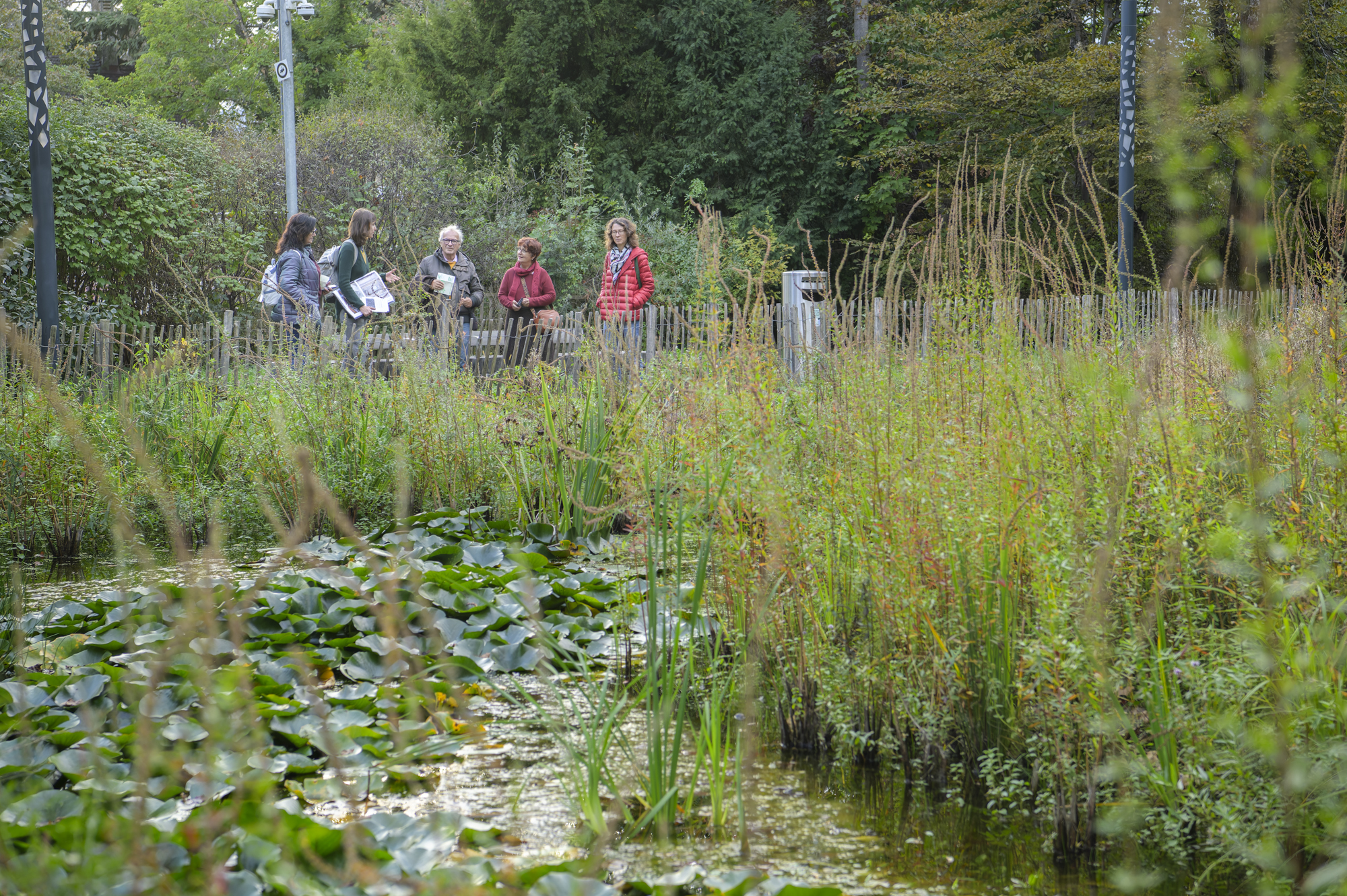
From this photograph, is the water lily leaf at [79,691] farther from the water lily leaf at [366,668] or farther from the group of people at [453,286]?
the group of people at [453,286]

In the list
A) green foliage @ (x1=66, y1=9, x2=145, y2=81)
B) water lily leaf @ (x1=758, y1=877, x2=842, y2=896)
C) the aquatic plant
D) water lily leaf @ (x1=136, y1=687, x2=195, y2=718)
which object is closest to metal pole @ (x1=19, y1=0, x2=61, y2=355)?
the aquatic plant

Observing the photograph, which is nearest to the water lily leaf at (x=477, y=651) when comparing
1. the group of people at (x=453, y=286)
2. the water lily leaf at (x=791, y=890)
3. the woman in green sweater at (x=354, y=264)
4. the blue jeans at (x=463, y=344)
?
the water lily leaf at (x=791, y=890)

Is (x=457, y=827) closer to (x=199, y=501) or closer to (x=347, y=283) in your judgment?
(x=199, y=501)

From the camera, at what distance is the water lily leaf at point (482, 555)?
465cm

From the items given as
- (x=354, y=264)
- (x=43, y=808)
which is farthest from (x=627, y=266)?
(x=43, y=808)

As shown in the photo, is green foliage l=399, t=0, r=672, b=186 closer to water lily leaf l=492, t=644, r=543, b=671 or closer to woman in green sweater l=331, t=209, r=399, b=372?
woman in green sweater l=331, t=209, r=399, b=372

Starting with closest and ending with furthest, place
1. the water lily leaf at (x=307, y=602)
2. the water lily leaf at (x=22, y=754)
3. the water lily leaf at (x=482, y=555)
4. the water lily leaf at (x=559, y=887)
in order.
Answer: the water lily leaf at (x=559, y=887)
the water lily leaf at (x=22, y=754)
the water lily leaf at (x=307, y=602)
the water lily leaf at (x=482, y=555)

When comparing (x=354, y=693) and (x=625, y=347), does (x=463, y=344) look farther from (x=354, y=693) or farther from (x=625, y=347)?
(x=354, y=693)

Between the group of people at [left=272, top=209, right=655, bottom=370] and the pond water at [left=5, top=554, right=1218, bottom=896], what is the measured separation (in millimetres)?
4093

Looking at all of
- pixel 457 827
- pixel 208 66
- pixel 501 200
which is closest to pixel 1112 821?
pixel 457 827

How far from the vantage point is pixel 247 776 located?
2.39 metres

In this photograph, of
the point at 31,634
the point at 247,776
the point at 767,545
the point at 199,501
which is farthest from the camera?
the point at 199,501

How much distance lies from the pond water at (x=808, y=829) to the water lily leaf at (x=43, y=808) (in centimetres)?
53

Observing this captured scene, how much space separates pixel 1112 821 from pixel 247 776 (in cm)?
175
